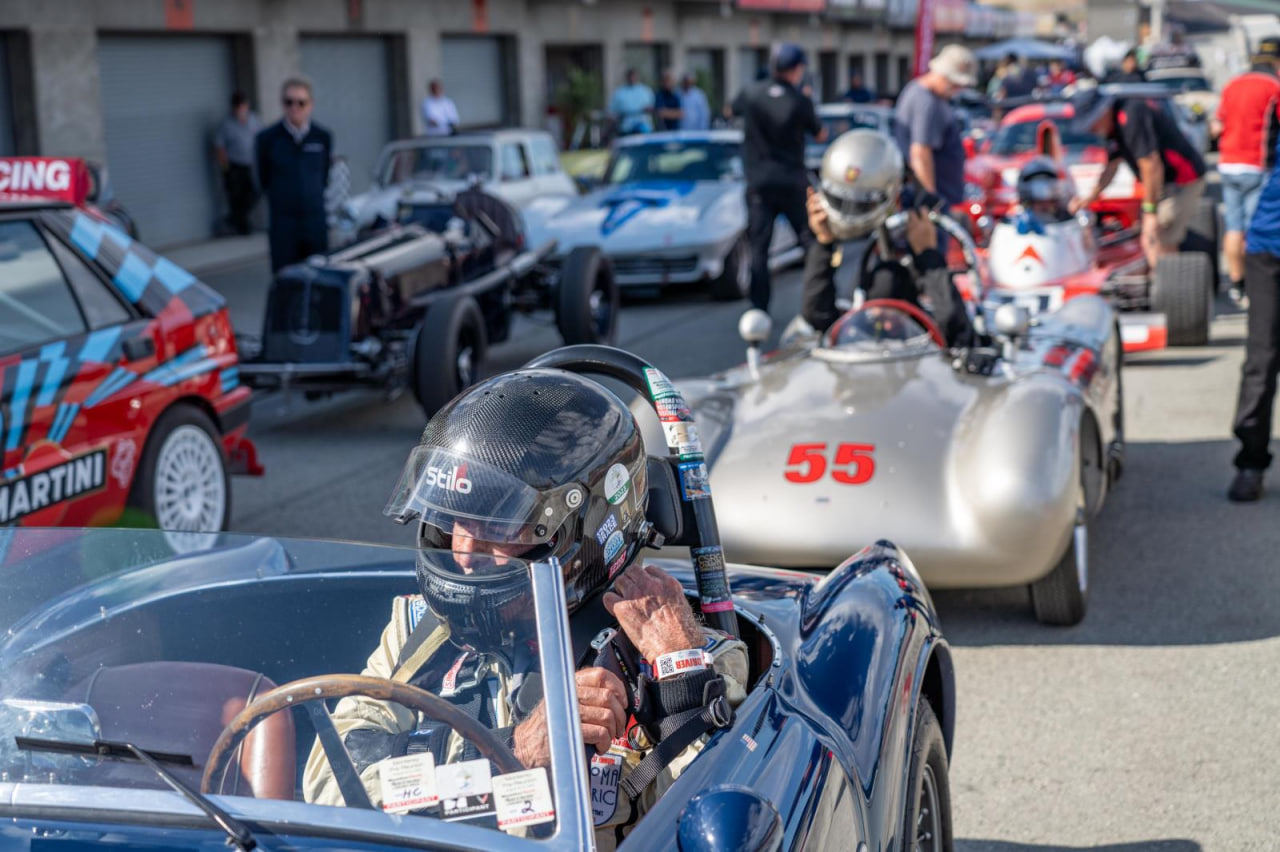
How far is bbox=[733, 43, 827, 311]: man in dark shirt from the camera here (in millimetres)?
10398

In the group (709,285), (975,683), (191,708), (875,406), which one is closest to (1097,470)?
(875,406)

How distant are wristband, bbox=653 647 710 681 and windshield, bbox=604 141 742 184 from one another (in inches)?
447

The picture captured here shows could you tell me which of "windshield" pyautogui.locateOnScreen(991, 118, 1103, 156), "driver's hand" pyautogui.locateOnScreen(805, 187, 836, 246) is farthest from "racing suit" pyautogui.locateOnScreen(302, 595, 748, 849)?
"windshield" pyautogui.locateOnScreen(991, 118, 1103, 156)

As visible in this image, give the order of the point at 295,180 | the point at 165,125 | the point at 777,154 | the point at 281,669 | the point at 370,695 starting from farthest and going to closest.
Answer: the point at 165,125
the point at 777,154
the point at 295,180
the point at 281,669
the point at 370,695

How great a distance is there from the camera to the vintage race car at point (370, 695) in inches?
71.2

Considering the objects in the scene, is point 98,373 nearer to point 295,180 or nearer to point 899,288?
point 899,288

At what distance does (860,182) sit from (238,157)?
14241 mm

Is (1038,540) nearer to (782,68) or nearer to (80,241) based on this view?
(80,241)

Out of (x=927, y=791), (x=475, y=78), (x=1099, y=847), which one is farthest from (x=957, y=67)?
(x=475, y=78)

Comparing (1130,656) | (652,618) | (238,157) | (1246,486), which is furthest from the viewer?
(238,157)

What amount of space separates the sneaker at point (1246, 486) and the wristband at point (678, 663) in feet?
15.1

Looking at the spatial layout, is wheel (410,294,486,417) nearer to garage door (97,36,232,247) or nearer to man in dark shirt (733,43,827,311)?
man in dark shirt (733,43,827,311)

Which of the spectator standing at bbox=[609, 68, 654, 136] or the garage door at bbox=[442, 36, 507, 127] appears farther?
the garage door at bbox=[442, 36, 507, 127]

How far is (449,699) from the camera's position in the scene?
2162 mm
